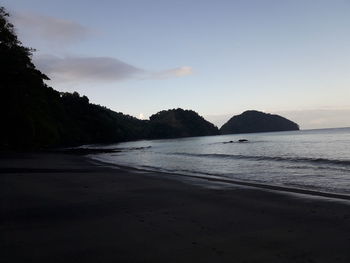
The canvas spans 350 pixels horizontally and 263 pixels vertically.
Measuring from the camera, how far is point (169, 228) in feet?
23.6

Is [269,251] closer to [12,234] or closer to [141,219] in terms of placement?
[141,219]

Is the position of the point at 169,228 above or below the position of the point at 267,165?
above

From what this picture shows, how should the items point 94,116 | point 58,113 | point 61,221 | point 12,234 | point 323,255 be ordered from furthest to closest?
1. point 94,116
2. point 58,113
3. point 61,221
4. point 12,234
5. point 323,255

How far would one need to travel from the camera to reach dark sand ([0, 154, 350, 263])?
218 inches

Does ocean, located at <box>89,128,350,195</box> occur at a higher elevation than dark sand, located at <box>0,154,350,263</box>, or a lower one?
lower

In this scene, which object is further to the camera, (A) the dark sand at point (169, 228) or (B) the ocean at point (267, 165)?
(B) the ocean at point (267, 165)

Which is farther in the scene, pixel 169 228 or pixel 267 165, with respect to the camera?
pixel 267 165

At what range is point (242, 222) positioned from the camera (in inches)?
314

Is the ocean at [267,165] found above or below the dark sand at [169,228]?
below

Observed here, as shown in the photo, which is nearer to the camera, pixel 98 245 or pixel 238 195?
pixel 98 245

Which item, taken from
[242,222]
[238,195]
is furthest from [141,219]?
[238,195]

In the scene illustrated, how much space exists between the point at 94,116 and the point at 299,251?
429 feet

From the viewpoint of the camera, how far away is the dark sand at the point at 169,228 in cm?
553

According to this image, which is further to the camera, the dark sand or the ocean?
the ocean
